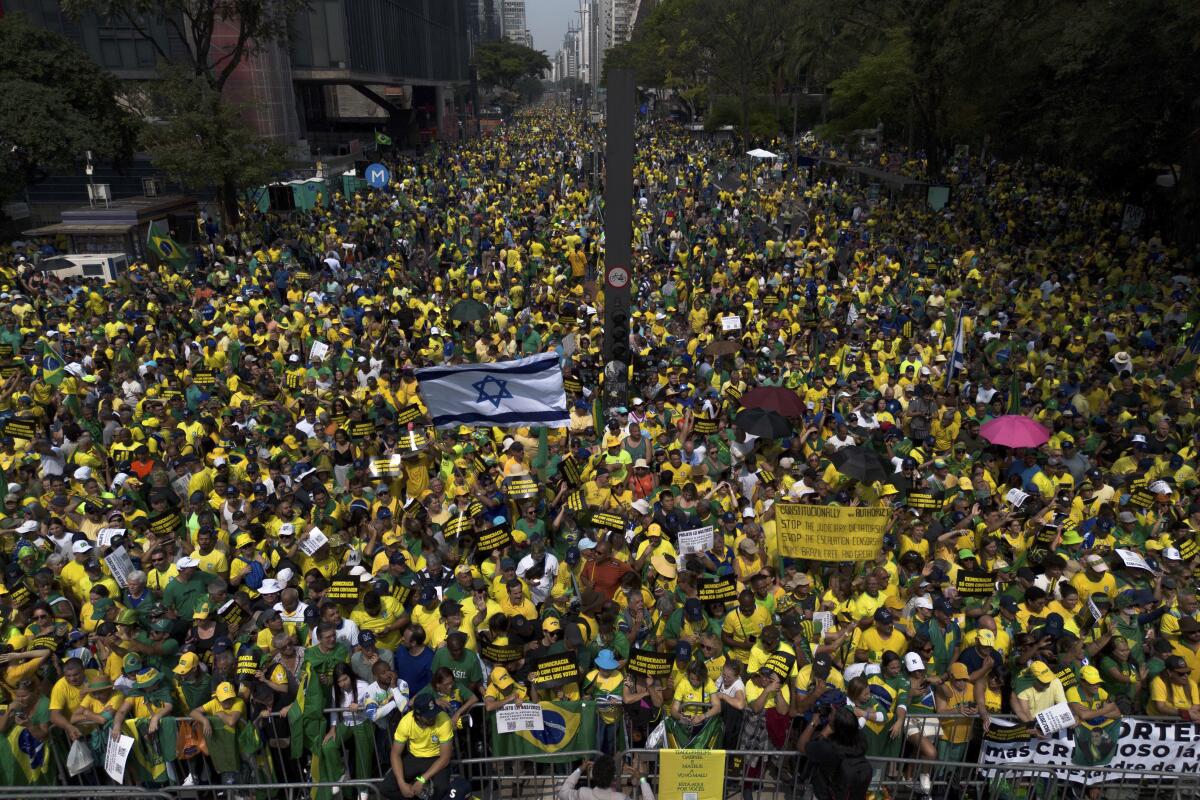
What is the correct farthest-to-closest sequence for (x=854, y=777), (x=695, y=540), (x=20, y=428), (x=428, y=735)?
1. (x=20, y=428)
2. (x=695, y=540)
3. (x=428, y=735)
4. (x=854, y=777)

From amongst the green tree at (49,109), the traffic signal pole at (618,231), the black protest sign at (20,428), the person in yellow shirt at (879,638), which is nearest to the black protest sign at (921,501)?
the person in yellow shirt at (879,638)

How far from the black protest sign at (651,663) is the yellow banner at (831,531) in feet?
7.41

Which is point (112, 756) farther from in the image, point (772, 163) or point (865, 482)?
point (772, 163)

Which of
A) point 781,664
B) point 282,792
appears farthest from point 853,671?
point 282,792

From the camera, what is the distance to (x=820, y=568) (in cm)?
884

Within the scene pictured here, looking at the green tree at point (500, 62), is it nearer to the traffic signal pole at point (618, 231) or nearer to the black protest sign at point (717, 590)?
the traffic signal pole at point (618, 231)

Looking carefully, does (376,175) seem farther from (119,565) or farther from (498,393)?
(119,565)

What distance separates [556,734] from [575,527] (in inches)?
136

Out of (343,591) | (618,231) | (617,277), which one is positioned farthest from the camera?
(617,277)

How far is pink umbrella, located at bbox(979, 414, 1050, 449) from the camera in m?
10.3

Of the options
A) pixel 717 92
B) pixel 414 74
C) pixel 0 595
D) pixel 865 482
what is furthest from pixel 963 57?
pixel 414 74

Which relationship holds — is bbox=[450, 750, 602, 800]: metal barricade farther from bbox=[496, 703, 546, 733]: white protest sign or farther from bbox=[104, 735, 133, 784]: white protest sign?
bbox=[104, 735, 133, 784]: white protest sign

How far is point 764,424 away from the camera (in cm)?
1066

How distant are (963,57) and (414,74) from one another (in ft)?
169
